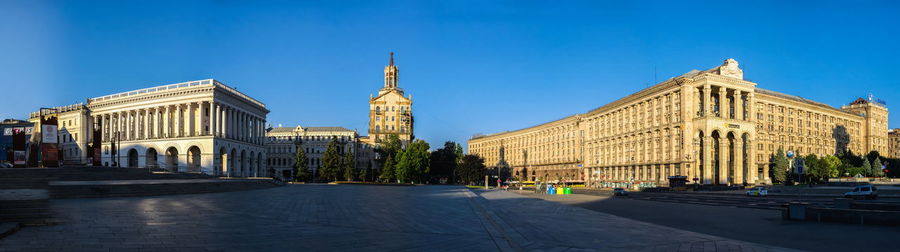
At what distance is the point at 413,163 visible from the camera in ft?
289

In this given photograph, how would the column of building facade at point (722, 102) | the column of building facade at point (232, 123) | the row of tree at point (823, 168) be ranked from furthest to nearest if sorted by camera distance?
the row of tree at point (823, 168)
the column of building facade at point (722, 102)
the column of building facade at point (232, 123)

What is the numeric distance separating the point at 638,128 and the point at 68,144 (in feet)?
331

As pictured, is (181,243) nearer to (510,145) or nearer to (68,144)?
(68,144)

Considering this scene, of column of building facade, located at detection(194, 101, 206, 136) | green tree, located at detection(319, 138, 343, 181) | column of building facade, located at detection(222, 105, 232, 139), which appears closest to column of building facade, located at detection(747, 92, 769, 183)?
green tree, located at detection(319, 138, 343, 181)

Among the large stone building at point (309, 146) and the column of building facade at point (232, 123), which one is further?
the large stone building at point (309, 146)

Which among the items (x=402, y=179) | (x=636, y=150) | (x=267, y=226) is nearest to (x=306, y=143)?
(x=402, y=179)

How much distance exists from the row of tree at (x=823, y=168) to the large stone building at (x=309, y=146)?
88915mm

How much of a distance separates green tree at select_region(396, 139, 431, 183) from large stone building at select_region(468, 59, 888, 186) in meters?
36.0

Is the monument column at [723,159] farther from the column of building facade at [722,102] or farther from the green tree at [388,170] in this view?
the green tree at [388,170]

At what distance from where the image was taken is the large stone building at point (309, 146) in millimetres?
132625

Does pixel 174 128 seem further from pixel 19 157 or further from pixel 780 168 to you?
pixel 780 168

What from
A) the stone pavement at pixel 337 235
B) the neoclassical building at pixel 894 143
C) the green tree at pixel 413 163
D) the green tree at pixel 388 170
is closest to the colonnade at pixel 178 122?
the green tree at pixel 388 170

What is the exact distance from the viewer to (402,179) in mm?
88438

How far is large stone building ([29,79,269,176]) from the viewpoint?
228 ft
